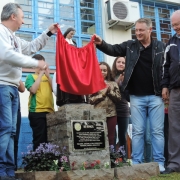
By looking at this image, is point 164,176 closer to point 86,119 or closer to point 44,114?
point 86,119

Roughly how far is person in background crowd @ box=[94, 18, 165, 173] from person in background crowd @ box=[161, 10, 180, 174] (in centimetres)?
11

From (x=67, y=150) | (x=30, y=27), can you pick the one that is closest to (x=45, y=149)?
(x=67, y=150)

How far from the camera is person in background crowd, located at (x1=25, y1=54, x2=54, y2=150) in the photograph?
4957 mm

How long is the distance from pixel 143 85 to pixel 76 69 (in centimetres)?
96

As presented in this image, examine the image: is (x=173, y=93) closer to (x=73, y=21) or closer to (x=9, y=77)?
(x=9, y=77)

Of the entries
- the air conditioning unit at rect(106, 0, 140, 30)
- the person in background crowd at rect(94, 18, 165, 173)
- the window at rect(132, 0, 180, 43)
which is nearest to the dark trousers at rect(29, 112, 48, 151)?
the person in background crowd at rect(94, 18, 165, 173)

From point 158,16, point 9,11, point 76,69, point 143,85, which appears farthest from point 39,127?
point 158,16

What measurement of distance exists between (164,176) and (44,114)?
1825mm

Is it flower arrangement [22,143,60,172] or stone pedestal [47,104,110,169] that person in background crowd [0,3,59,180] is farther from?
stone pedestal [47,104,110,169]

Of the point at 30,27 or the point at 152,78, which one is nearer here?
the point at 152,78

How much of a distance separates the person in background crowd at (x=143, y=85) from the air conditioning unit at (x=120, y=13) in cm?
295

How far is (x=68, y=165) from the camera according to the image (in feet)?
13.9

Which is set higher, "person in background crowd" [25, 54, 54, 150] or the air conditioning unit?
the air conditioning unit

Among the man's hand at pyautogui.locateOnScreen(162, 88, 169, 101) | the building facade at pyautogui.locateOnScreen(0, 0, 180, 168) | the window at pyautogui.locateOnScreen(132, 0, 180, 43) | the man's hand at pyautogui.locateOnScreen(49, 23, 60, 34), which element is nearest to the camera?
the man's hand at pyautogui.locateOnScreen(49, 23, 60, 34)
